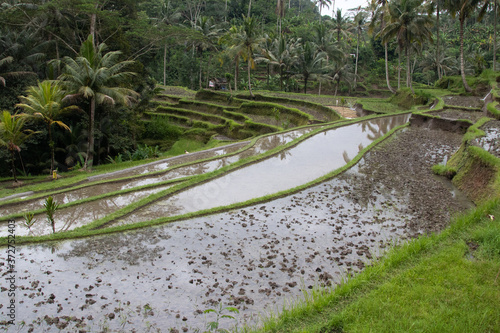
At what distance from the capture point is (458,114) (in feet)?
65.5

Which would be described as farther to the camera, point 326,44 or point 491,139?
point 326,44

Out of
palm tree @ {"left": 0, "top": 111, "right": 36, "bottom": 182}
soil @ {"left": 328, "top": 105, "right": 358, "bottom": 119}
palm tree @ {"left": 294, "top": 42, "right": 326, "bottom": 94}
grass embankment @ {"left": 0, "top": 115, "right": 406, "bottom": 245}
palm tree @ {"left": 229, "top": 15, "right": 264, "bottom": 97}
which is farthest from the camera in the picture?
palm tree @ {"left": 294, "top": 42, "right": 326, "bottom": 94}

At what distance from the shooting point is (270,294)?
5738mm

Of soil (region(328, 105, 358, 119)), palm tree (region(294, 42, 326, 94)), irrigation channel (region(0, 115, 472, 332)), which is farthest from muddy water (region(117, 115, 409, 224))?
palm tree (region(294, 42, 326, 94))

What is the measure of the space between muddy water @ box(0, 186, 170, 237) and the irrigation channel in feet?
0.19

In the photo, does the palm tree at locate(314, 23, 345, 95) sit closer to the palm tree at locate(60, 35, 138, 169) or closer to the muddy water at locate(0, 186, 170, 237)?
the palm tree at locate(60, 35, 138, 169)

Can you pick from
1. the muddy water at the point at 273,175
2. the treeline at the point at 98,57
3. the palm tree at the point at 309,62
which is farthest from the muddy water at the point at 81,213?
the palm tree at the point at 309,62

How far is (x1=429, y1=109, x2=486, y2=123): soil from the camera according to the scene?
1892 centimetres

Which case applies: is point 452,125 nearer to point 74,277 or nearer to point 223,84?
point 74,277

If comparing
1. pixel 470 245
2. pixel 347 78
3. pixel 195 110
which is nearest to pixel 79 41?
pixel 195 110

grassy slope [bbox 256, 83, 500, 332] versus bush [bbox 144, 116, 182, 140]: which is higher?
grassy slope [bbox 256, 83, 500, 332]

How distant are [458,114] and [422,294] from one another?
17.9 meters

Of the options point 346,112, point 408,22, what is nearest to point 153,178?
point 346,112

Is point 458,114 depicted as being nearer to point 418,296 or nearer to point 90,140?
point 418,296
